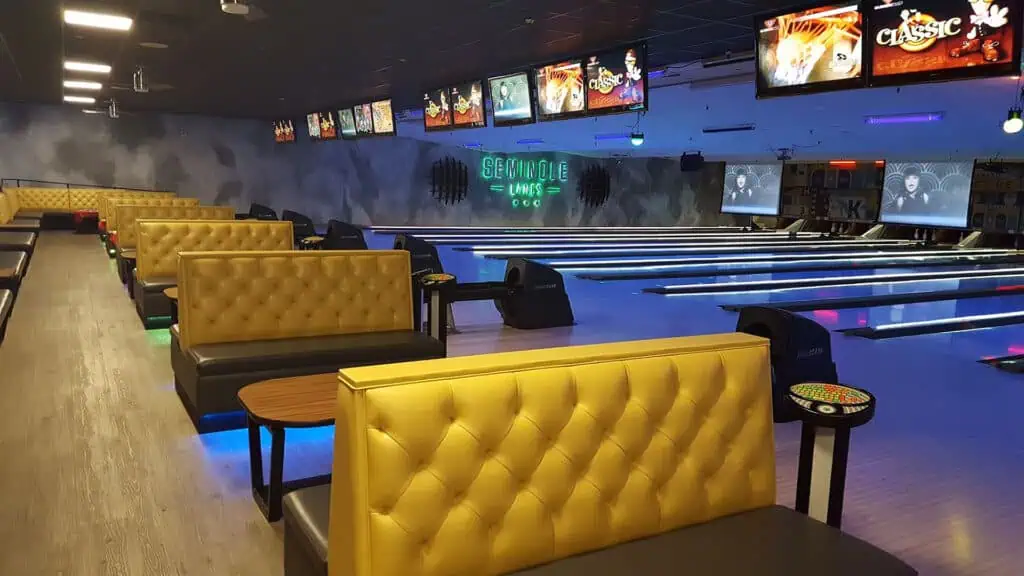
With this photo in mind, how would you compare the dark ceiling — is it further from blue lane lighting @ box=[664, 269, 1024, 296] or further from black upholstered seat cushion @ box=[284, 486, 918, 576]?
black upholstered seat cushion @ box=[284, 486, 918, 576]

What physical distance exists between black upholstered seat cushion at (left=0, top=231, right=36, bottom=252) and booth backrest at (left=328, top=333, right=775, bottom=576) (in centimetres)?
557

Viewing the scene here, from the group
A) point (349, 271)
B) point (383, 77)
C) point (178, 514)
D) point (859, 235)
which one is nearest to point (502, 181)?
point (859, 235)

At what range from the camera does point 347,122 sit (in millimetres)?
10969

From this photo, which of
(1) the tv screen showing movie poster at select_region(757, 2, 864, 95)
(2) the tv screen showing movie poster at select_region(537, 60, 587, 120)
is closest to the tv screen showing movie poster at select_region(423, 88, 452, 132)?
(2) the tv screen showing movie poster at select_region(537, 60, 587, 120)

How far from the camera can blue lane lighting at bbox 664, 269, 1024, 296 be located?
887 centimetres

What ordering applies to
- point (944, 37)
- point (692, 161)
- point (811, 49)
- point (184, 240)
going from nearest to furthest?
point (944, 37) → point (811, 49) → point (184, 240) → point (692, 161)

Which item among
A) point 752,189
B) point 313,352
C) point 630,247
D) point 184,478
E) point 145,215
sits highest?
point 752,189

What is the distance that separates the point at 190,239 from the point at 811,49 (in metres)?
4.59

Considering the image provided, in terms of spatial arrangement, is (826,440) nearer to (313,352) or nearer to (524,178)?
(313,352)

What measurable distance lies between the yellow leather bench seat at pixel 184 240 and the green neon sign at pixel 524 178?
12883 millimetres

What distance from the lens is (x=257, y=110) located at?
42.1 feet

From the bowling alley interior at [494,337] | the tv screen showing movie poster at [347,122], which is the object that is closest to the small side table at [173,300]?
the bowling alley interior at [494,337]

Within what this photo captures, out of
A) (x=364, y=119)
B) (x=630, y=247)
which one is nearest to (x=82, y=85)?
(x=364, y=119)

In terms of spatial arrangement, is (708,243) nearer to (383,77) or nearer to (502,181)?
(502,181)
